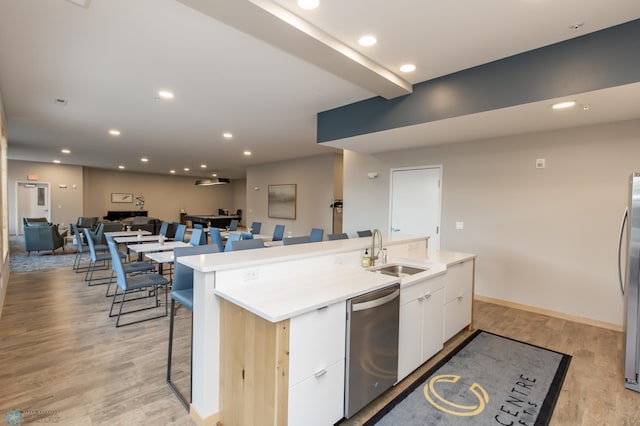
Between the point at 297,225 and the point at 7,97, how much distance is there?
663 centimetres

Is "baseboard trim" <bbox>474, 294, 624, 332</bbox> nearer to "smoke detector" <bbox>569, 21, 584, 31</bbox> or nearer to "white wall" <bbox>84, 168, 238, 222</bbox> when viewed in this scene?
"smoke detector" <bbox>569, 21, 584, 31</bbox>

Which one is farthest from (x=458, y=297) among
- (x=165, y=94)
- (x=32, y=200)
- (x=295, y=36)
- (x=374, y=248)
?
(x=32, y=200)

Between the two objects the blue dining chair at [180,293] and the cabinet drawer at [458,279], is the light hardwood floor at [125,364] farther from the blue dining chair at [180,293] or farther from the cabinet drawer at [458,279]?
the cabinet drawer at [458,279]

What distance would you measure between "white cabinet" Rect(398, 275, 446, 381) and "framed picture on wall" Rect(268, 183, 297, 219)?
22.6 ft

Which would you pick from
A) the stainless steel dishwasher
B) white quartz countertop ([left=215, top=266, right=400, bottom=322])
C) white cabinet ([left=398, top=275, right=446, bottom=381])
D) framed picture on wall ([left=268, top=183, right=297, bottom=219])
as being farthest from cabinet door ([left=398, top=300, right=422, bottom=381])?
framed picture on wall ([left=268, top=183, right=297, bottom=219])

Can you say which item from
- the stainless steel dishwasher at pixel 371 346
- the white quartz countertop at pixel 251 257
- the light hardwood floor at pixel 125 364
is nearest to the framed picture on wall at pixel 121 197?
the light hardwood floor at pixel 125 364

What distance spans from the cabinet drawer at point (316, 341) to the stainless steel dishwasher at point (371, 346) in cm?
8

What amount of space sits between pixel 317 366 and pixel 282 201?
825 centimetres

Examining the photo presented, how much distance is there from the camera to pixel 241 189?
16.0 metres

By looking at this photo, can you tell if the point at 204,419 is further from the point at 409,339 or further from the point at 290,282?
the point at 409,339

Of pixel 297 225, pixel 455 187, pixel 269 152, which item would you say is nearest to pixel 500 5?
pixel 455 187

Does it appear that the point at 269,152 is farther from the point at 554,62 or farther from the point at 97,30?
the point at 554,62

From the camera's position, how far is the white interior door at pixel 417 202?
5.03 m

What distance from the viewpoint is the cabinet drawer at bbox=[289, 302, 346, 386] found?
155 cm
